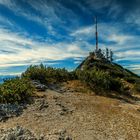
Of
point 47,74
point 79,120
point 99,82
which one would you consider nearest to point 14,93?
point 79,120

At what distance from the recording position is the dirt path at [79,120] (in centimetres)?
1442

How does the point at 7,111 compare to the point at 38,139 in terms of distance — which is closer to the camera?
the point at 38,139

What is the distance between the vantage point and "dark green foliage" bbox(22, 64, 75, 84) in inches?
1161

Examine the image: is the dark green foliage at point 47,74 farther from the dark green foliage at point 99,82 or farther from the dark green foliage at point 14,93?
the dark green foliage at point 14,93

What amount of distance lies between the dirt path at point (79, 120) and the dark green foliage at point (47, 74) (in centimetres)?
807

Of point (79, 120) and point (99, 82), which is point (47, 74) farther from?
point (79, 120)

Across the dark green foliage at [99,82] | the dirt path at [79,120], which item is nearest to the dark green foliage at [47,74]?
the dark green foliage at [99,82]

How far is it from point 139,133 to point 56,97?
A: 909 cm

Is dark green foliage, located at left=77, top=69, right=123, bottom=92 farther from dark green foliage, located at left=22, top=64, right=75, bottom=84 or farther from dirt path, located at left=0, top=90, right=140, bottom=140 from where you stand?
dirt path, located at left=0, top=90, right=140, bottom=140

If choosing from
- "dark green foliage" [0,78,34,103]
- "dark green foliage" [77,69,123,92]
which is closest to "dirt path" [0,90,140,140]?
"dark green foliage" [0,78,34,103]

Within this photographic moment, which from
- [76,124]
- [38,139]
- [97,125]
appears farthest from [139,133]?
[38,139]

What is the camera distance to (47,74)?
30844 millimetres

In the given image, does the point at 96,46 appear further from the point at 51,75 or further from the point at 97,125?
the point at 97,125

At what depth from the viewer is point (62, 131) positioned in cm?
1416
